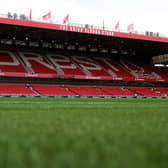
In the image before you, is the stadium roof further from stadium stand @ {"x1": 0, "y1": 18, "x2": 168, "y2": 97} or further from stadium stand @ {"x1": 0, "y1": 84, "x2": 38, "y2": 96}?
stadium stand @ {"x1": 0, "y1": 84, "x2": 38, "y2": 96}

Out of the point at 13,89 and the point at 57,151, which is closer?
the point at 57,151

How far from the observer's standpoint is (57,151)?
2201 millimetres

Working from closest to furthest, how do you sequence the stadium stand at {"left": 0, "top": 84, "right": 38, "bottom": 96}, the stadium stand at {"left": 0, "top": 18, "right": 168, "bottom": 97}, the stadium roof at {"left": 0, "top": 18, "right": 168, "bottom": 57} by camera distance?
the stadium stand at {"left": 0, "top": 84, "right": 38, "bottom": 96} → the stadium roof at {"left": 0, "top": 18, "right": 168, "bottom": 57} → the stadium stand at {"left": 0, "top": 18, "right": 168, "bottom": 97}

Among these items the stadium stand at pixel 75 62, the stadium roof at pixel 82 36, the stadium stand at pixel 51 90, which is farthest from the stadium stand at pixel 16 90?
the stadium roof at pixel 82 36

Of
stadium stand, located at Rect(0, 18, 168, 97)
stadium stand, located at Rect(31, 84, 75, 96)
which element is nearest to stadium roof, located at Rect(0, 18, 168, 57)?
stadium stand, located at Rect(0, 18, 168, 97)

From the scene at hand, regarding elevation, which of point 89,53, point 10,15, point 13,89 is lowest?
point 13,89

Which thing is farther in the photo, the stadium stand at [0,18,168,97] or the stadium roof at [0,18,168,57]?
the stadium stand at [0,18,168,97]

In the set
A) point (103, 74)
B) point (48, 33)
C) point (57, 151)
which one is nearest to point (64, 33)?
point (48, 33)

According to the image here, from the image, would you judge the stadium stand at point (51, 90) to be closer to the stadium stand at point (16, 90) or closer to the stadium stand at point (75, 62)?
the stadium stand at point (75, 62)

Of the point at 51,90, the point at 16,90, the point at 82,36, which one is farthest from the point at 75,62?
the point at 16,90

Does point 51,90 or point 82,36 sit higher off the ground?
point 82,36

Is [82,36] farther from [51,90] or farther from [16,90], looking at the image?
[16,90]

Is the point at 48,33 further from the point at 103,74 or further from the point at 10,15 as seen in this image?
the point at 103,74

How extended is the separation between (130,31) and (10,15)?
16268mm
